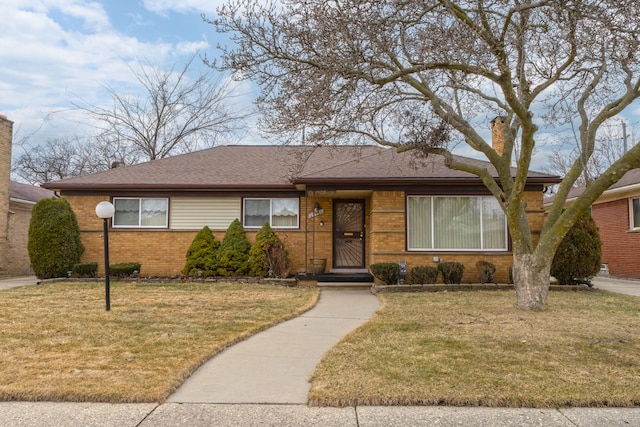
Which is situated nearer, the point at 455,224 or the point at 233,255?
the point at 455,224

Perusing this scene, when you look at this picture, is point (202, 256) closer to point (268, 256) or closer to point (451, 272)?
point (268, 256)

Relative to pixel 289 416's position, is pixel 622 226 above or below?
above

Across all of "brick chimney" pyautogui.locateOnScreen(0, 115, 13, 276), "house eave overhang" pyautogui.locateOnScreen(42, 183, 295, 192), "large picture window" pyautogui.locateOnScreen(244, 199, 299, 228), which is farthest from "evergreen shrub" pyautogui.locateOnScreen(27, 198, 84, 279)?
"large picture window" pyautogui.locateOnScreen(244, 199, 299, 228)

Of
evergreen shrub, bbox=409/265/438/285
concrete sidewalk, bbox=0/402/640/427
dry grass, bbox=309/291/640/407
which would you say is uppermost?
evergreen shrub, bbox=409/265/438/285

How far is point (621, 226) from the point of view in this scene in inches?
Result: 628

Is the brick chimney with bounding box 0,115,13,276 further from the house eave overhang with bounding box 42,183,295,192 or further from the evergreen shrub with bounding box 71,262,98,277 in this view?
the evergreen shrub with bounding box 71,262,98,277

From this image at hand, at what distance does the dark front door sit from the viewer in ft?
46.3

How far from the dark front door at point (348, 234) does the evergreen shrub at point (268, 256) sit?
1.77m

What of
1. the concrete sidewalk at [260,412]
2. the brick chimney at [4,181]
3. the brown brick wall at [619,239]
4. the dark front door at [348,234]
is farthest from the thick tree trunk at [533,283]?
the brick chimney at [4,181]

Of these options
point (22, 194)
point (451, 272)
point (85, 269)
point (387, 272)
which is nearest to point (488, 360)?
point (387, 272)

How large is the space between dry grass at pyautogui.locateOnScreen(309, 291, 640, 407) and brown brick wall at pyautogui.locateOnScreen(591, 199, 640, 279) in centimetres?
861

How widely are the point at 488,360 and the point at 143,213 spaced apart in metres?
11.7

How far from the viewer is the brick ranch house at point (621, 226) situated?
1521 centimetres

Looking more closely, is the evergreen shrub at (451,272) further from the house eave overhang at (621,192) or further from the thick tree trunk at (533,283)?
the house eave overhang at (621,192)
